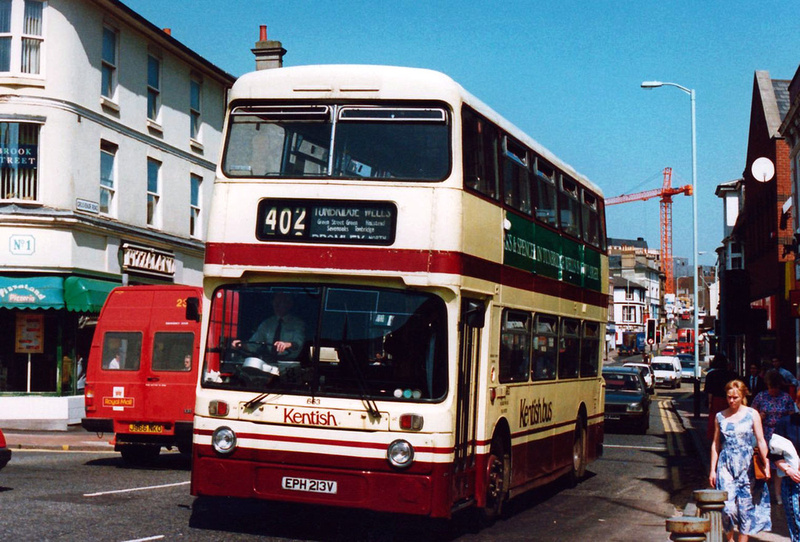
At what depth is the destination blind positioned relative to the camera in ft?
32.1

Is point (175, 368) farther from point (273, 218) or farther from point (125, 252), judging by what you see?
point (125, 252)

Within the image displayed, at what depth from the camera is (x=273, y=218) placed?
10008mm

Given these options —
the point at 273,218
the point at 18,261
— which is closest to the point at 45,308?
the point at 18,261

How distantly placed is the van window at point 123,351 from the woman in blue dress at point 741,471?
399 inches

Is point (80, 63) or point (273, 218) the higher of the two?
point (80, 63)

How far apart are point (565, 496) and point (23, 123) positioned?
1702 cm

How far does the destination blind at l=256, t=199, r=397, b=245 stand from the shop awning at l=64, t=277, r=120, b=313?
16.8 m

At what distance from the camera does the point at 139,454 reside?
1761cm

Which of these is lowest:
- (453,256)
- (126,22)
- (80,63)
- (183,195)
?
(453,256)

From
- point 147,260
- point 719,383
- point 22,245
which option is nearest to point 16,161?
point 22,245

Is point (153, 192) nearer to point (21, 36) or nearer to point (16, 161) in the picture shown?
point (16, 161)

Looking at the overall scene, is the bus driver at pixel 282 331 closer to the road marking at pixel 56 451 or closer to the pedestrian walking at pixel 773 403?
the pedestrian walking at pixel 773 403

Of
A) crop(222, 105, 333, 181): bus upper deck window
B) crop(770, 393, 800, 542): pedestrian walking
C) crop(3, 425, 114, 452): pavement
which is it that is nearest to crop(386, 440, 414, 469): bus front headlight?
crop(222, 105, 333, 181): bus upper deck window

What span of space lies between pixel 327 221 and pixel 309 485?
243cm
